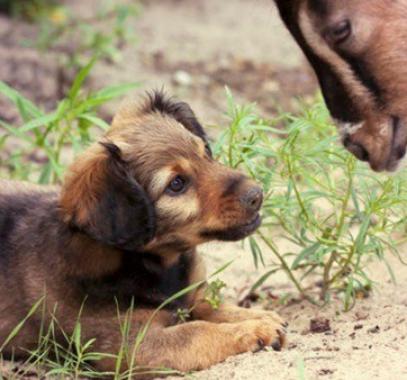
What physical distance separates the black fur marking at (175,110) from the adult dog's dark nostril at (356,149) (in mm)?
695

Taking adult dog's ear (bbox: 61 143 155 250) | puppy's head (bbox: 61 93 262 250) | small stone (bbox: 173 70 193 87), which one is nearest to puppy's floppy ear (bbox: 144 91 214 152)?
puppy's head (bbox: 61 93 262 250)

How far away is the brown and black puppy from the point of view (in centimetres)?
528

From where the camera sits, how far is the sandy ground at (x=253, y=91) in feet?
16.9

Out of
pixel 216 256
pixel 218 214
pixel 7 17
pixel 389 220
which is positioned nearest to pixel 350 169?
pixel 389 220

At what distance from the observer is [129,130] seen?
5602 mm

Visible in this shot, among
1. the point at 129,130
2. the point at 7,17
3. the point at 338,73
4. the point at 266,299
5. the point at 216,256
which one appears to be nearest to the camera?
the point at 129,130

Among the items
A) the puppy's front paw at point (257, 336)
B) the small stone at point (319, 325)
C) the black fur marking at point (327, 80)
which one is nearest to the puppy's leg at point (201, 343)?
the puppy's front paw at point (257, 336)

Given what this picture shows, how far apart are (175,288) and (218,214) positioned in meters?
0.59

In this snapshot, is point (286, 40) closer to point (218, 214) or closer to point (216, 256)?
point (216, 256)

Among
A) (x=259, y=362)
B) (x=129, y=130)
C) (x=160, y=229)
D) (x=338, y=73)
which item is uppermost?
(x=338, y=73)

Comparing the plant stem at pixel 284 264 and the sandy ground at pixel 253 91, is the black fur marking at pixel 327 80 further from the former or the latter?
the sandy ground at pixel 253 91

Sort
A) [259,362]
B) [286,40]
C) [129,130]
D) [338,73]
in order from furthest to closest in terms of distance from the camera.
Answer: [286,40] < [338,73] < [129,130] < [259,362]

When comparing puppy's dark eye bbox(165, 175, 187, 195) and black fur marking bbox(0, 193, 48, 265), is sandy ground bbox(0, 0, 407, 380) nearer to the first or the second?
puppy's dark eye bbox(165, 175, 187, 195)

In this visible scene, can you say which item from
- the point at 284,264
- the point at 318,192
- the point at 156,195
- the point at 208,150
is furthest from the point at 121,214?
the point at 284,264
